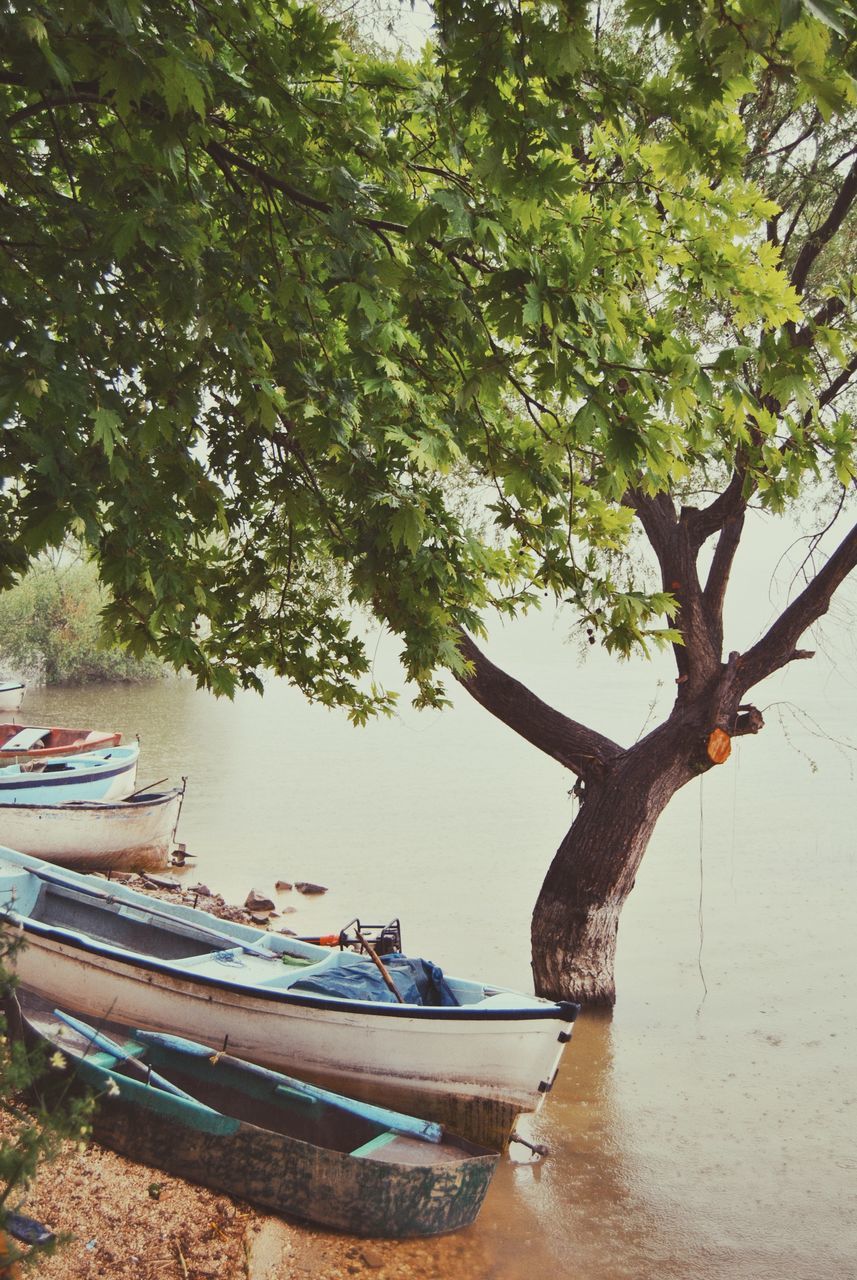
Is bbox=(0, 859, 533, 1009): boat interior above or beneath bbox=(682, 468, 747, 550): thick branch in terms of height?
beneath

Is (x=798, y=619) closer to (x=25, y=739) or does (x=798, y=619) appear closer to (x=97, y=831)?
(x=97, y=831)

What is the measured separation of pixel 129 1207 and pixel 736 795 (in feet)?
64.4

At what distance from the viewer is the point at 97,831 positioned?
1373cm

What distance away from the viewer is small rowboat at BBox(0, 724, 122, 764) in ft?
53.6

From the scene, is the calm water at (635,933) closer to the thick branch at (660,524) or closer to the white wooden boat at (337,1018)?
the white wooden boat at (337,1018)

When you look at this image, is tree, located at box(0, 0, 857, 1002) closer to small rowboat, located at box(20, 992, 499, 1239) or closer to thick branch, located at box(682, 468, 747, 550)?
small rowboat, located at box(20, 992, 499, 1239)

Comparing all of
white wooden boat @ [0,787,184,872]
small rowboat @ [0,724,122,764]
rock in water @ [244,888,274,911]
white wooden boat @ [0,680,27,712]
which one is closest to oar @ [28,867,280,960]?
rock in water @ [244,888,274,911]

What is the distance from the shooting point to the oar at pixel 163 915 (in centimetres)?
812

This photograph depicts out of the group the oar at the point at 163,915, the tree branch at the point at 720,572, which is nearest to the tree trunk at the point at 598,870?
the tree branch at the point at 720,572

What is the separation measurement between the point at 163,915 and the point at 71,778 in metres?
6.69

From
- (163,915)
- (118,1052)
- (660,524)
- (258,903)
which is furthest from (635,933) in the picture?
(118,1052)

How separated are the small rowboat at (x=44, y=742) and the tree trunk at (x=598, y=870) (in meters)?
9.91

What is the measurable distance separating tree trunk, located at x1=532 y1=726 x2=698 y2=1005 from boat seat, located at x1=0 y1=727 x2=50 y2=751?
10994mm

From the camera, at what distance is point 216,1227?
210 inches
